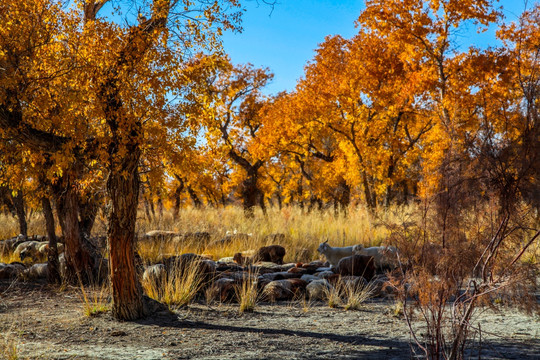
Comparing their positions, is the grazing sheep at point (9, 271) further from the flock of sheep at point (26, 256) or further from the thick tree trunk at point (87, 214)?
the thick tree trunk at point (87, 214)

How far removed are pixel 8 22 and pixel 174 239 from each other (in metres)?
7.25

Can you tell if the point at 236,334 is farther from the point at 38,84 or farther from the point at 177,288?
the point at 38,84


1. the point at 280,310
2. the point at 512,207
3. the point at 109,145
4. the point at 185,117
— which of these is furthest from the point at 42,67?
the point at 512,207

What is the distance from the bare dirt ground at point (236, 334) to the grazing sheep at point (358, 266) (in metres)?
1.74

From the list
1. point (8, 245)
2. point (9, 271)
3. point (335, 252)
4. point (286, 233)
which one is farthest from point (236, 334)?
point (8, 245)

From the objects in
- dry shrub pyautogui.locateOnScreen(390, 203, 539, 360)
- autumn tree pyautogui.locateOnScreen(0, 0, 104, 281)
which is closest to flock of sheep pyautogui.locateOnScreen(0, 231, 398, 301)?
dry shrub pyautogui.locateOnScreen(390, 203, 539, 360)

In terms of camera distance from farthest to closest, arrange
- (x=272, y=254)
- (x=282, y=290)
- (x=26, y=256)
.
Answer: (x=26, y=256) < (x=272, y=254) < (x=282, y=290)

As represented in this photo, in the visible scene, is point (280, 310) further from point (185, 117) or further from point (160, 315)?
point (185, 117)

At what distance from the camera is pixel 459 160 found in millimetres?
4176

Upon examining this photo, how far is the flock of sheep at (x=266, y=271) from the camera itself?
25.4 ft

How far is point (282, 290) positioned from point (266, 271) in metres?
1.87

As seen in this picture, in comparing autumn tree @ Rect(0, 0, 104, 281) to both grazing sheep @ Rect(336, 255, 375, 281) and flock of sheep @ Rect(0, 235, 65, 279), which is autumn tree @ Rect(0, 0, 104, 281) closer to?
flock of sheep @ Rect(0, 235, 65, 279)

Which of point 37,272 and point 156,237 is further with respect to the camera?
point 156,237

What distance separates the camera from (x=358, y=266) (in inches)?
361
